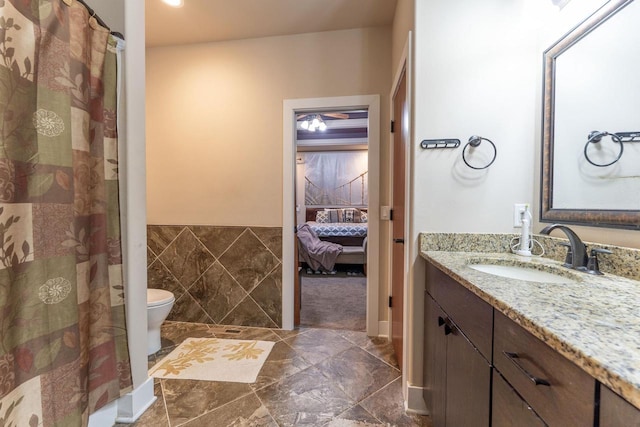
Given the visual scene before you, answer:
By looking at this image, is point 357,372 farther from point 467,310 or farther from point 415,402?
point 467,310

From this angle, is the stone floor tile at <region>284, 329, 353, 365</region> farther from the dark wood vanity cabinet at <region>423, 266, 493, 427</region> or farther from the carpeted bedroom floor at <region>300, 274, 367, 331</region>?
the dark wood vanity cabinet at <region>423, 266, 493, 427</region>

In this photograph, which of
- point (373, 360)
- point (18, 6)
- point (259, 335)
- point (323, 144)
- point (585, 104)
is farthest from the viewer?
point (323, 144)

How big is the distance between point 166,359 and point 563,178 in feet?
8.74

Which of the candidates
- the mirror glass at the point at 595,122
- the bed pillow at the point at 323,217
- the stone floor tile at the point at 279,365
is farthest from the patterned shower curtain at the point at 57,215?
the bed pillow at the point at 323,217

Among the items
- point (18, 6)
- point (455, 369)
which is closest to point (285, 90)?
point (18, 6)

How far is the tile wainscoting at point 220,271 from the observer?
7.86 ft

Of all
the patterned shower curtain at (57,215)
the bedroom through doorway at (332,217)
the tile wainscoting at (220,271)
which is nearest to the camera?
the patterned shower curtain at (57,215)

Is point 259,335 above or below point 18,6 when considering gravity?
below

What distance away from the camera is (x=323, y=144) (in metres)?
6.16

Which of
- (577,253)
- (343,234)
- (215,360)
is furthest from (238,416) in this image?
(343,234)

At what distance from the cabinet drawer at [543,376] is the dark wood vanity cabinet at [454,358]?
0.24 ft

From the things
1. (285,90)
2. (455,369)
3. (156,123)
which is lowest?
(455,369)

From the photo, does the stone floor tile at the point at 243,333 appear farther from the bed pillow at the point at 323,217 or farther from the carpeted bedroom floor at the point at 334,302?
the bed pillow at the point at 323,217

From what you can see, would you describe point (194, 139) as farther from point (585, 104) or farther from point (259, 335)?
point (585, 104)
